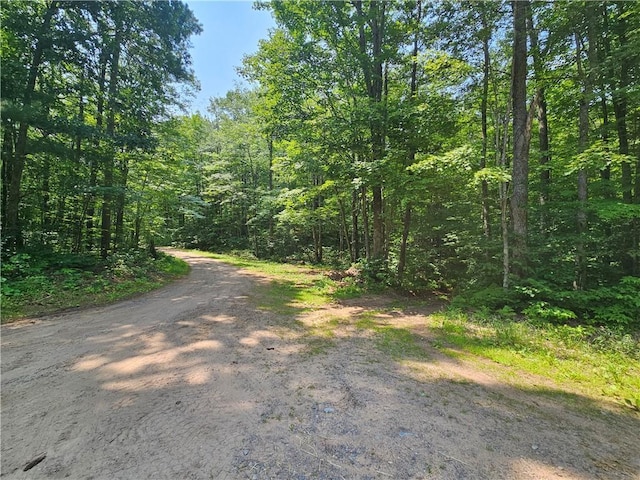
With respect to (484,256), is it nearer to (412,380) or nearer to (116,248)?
(412,380)

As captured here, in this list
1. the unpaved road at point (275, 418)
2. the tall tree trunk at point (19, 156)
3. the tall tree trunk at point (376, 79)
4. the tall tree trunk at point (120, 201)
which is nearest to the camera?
the unpaved road at point (275, 418)

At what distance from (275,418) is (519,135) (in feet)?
26.8

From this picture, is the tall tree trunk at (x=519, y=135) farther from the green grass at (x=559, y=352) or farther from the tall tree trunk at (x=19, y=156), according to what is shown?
the tall tree trunk at (x=19, y=156)

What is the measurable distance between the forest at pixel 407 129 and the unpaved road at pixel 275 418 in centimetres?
360

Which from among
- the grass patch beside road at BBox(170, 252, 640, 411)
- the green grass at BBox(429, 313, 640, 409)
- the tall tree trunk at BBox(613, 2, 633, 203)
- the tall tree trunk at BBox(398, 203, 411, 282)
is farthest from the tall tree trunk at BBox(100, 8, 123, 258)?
the tall tree trunk at BBox(613, 2, 633, 203)

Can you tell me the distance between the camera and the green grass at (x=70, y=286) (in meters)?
6.68

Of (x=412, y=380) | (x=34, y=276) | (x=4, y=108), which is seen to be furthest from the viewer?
(x=34, y=276)

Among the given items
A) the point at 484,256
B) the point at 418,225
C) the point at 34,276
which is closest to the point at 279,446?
the point at 484,256

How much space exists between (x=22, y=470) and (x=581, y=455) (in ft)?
14.3

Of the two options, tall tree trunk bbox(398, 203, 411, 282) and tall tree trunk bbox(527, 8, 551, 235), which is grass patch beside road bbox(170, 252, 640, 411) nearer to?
tall tree trunk bbox(527, 8, 551, 235)

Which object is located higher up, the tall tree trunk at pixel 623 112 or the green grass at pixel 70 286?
the tall tree trunk at pixel 623 112

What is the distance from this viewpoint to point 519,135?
7352 millimetres

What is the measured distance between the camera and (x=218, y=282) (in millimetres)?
11062

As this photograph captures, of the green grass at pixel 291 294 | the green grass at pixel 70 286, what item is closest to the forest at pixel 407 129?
the green grass at pixel 70 286
